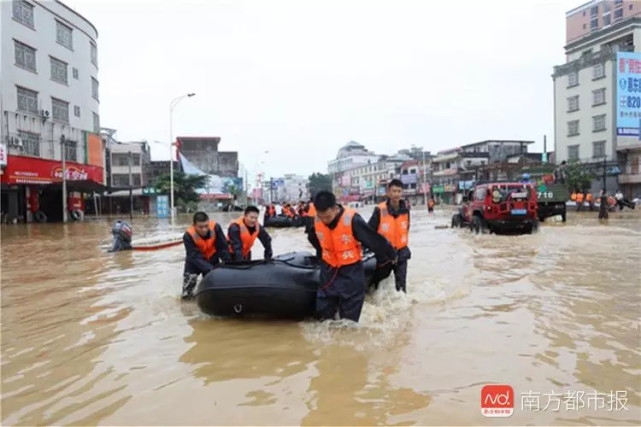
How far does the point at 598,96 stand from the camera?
4078 centimetres

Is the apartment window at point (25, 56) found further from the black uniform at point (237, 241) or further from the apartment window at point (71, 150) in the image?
the black uniform at point (237, 241)

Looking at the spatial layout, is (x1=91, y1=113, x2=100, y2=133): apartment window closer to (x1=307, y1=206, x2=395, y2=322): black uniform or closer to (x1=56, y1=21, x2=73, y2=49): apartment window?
(x1=56, y1=21, x2=73, y2=49): apartment window

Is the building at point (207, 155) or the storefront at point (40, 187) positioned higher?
the building at point (207, 155)

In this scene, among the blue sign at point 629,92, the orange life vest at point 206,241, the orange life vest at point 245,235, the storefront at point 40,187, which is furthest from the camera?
the blue sign at point 629,92

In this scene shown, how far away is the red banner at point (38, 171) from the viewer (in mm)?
25891

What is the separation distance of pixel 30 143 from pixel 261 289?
2777cm

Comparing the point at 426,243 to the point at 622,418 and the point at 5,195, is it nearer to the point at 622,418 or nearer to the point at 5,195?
the point at 622,418

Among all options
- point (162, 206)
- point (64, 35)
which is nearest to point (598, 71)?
point (162, 206)

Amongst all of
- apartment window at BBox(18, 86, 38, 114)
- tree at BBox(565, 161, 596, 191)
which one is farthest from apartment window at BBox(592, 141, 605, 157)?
apartment window at BBox(18, 86, 38, 114)

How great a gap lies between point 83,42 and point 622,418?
38.4 metres

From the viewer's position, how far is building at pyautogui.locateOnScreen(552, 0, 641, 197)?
3909cm

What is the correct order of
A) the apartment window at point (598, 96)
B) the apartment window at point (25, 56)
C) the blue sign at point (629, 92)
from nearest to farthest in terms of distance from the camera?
the blue sign at point (629, 92) < the apartment window at point (25, 56) < the apartment window at point (598, 96)

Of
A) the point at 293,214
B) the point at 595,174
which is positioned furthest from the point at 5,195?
the point at 595,174

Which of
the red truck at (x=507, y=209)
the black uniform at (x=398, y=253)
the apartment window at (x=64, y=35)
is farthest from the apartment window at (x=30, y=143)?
the black uniform at (x=398, y=253)
